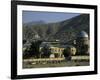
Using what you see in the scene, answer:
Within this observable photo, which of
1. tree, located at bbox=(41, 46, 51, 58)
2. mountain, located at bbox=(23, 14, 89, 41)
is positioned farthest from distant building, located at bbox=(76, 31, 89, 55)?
tree, located at bbox=(41, 46, 51, 58)

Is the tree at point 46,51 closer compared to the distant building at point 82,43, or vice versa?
the tree at point 46,51

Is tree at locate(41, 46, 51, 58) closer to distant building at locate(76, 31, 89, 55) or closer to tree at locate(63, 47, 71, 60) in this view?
tree at locate(63, 47, 71, 60)

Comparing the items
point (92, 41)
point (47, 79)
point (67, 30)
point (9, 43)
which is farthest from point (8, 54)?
point (92, 41)

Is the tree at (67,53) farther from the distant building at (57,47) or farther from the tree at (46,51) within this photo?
the tree at (46,51)

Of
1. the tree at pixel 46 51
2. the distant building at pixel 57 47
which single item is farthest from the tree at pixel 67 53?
the tree at pixel 46 51

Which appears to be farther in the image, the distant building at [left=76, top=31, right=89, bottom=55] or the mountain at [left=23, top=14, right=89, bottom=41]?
the distant building at [left=76, top=31, right=89, bottom=55]

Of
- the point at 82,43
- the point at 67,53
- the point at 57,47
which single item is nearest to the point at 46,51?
the point at 57,47

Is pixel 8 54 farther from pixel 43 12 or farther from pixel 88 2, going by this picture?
pixel 88 2

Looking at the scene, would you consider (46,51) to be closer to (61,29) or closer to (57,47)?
(57,47)
